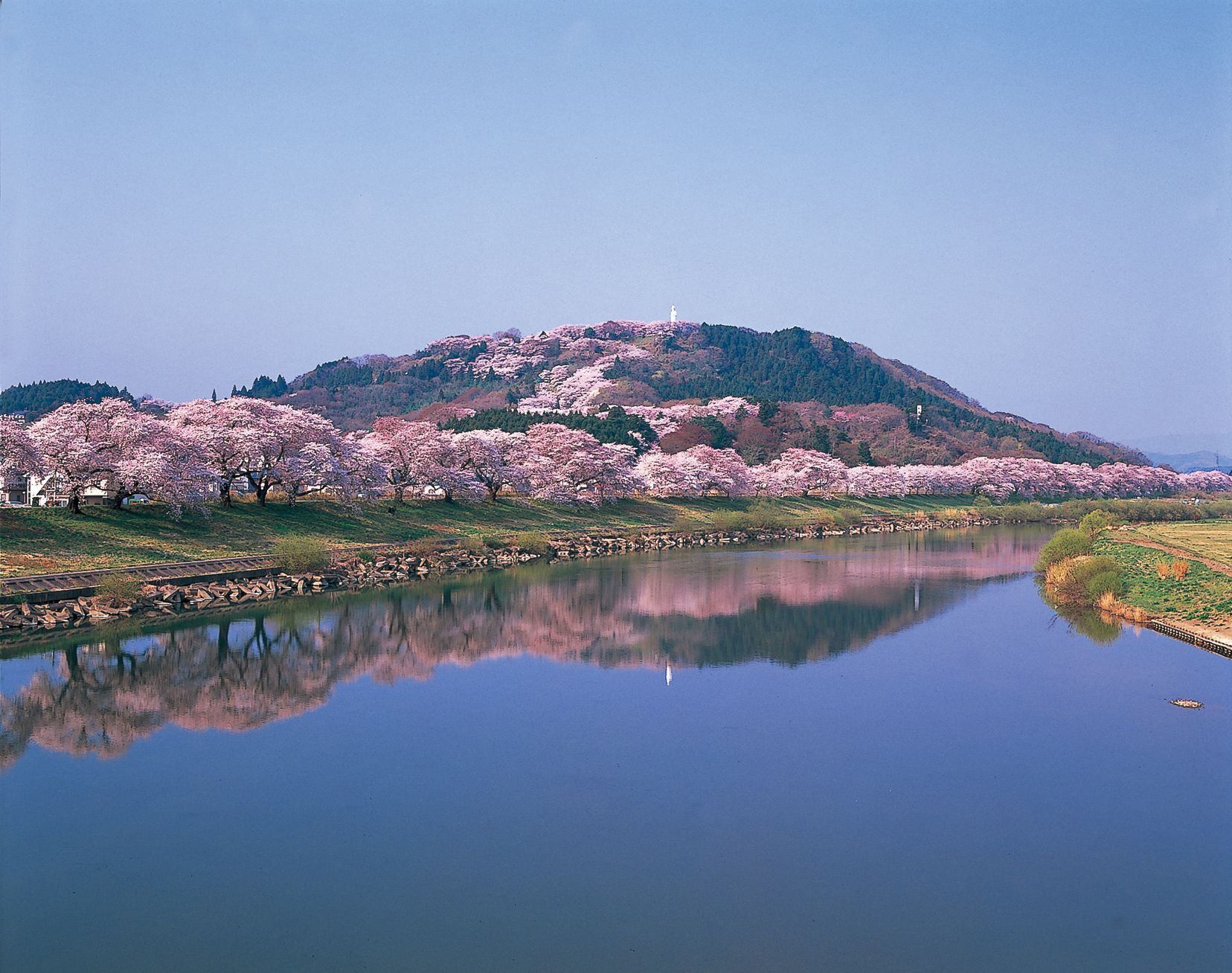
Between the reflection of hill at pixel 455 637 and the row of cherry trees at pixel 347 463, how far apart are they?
9043mm

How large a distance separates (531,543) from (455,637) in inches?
813

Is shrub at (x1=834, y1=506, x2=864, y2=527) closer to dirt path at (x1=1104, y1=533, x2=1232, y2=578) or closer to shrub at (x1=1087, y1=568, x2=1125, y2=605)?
dirt path at (x1=1104, y1=533, x2=1232, y2=578)

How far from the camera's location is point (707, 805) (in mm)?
14328

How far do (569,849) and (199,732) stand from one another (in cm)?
883

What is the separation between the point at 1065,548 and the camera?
4034 centimetres

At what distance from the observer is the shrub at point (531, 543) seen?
48.1 metres

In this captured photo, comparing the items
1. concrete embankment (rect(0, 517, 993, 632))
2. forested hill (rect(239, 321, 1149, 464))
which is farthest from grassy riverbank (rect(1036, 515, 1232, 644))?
forested hill (rect(239, 321, 1149, 464))

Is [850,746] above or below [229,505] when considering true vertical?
below

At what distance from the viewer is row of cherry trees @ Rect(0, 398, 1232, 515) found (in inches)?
1346

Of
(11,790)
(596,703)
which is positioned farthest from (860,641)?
(11,790)

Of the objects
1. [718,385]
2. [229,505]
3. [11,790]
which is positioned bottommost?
[11,790]

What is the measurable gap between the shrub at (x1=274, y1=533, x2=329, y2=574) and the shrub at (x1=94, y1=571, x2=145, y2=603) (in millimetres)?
6591

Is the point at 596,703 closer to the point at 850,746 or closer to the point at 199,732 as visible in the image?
the point at 850,746

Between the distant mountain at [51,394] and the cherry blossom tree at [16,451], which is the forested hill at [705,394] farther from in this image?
the cherry blossom tree at [16,451]
